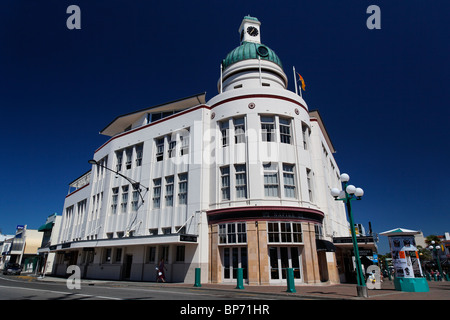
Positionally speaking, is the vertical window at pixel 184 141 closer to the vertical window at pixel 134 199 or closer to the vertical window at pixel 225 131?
the vertical window at pixel 225 131

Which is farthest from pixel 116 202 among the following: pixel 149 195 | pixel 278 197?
pixel 278 197

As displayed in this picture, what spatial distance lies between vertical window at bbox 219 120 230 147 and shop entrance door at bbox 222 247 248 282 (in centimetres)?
823

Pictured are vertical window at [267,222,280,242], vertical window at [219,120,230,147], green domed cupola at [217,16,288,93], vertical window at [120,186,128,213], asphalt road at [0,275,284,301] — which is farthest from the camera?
vertical window at [120,186,128,213]

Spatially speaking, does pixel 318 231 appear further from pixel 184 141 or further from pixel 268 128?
pixel 184 141

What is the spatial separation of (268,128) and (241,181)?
4.87 meters

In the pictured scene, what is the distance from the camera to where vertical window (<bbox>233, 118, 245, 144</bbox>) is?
2300 cm

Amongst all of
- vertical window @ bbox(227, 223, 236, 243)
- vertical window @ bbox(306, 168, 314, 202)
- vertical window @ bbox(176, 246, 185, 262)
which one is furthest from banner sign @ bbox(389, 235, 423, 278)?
vertical window @ bbox(176, 246, 185, 262)

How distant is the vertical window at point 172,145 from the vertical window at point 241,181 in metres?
6.81

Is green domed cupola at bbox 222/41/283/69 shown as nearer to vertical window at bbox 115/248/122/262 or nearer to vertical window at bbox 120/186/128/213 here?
vertical window at bbox 120/186/128/213

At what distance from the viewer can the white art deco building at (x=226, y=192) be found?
776 inches

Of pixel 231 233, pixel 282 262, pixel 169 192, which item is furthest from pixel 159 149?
pixel 282 262

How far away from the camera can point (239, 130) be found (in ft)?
76.6

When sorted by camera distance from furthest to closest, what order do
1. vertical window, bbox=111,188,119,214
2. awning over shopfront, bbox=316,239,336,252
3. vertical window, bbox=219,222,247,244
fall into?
vertical window, bbox=111,188,119,214 → awning over shopfront, bbox=316,239,336,252 → vertical window, bbox=219,222,247,244

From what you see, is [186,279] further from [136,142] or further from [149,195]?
[136,142]
